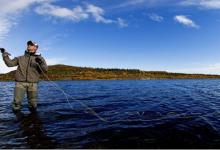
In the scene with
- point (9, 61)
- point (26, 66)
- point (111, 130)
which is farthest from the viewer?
point (26, 66)

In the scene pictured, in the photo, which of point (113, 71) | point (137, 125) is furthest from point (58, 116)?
point (113, 71)

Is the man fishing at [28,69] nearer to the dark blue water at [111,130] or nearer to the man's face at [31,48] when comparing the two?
the man's face at [31,48]

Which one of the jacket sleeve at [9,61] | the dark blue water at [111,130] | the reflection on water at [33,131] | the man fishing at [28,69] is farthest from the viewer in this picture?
the man fishing at [28,69]

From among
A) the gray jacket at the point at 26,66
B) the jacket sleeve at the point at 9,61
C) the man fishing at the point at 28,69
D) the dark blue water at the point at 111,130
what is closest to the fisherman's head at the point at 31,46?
the man fishing at the point at 28,69

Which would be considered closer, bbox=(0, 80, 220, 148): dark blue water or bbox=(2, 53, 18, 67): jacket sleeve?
bbox=(0, 80, 220, 148): dark blue water

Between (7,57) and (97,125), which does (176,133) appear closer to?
(97,125)

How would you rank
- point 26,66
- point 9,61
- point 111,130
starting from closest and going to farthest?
1. point 111,130
2. point 9,61
3. point 26,66

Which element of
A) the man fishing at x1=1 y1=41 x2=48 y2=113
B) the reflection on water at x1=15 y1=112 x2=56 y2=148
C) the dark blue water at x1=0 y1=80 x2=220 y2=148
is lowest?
the reflection on water at x1=15 y1=112 x2=56 y2=148

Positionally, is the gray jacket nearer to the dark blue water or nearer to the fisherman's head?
the fisherman's head

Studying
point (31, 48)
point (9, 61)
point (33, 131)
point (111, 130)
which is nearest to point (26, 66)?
point (9, 61)

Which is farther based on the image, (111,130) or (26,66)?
(26,66)

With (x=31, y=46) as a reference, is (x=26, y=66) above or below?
below

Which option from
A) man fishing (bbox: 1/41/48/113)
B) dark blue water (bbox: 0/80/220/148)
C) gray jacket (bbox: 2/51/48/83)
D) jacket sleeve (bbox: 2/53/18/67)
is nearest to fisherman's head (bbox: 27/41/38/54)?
man fishing (bbox: 1/41/48/113)

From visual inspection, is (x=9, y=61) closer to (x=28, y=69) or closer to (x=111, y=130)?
(x=28, y=69)
